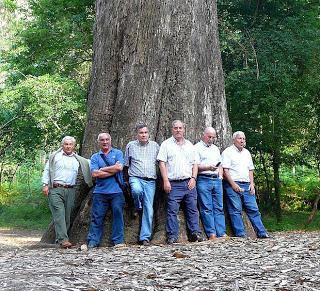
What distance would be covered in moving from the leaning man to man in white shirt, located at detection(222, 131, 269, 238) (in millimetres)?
1244

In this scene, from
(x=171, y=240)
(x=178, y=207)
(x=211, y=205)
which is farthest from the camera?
(x=211, y=205)

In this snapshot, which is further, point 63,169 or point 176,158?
A: point 63,169

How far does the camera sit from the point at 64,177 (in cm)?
910

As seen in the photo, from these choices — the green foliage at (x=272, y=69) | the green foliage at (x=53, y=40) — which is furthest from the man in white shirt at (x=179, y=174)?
the green foliage at (x=53, y=40)

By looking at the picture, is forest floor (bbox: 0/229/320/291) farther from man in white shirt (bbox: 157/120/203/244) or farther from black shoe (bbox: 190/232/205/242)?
man in white shirt (bbox: 157/120/203/244)

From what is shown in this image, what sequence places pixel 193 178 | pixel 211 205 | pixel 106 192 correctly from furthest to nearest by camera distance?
pixel 211 205 < pixel 193 178 < pixel 106 192

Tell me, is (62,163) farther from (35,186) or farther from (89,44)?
(35,186)

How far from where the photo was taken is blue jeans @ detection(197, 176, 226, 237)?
882cm

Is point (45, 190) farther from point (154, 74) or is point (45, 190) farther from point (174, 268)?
point (174, 268)

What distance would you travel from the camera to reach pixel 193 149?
885cm

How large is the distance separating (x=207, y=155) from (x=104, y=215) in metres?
1.80

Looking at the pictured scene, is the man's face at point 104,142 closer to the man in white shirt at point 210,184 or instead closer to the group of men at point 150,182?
the group of men at point 150,182

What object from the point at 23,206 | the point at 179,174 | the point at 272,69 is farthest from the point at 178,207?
the point at 23,206

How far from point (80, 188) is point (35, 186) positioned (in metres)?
22.9
